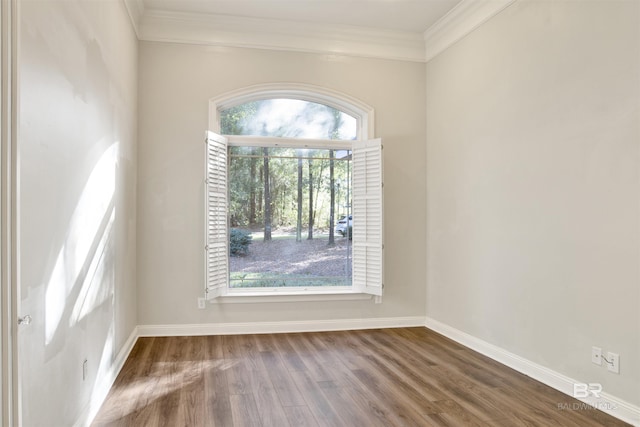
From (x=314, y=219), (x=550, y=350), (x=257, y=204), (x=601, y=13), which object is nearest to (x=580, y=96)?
(x=601, y=13)

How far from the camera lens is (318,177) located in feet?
16.1

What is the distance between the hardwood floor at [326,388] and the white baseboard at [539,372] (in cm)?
6

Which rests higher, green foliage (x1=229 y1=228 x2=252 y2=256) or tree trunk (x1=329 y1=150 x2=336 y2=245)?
tree trunk (x1=329 y1=150 x2=336 y2=245)

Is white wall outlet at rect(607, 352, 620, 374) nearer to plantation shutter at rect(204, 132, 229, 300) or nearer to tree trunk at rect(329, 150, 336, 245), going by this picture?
tree trunk at rect(329, 150, 336, 245)

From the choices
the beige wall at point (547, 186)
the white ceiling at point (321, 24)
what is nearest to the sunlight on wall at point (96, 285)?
the white ceiling at point (321, 24)

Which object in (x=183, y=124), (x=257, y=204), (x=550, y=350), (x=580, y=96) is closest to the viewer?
(x=580, y=96)

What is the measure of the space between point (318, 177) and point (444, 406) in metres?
2.82

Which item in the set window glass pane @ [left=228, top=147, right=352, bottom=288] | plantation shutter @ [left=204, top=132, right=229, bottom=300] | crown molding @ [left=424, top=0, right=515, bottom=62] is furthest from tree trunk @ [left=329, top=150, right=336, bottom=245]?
crown molding @ [left=424, top=0, right=515, bottom=62]

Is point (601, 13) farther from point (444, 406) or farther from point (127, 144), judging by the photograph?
point (127, 144)

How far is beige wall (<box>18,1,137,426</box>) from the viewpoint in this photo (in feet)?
5.46

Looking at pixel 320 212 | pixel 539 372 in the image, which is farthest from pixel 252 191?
pixel 539 372

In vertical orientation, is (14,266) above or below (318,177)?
below

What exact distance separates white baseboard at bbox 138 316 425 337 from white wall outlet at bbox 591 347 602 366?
2.20 meters

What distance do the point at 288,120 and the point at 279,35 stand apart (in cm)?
88
